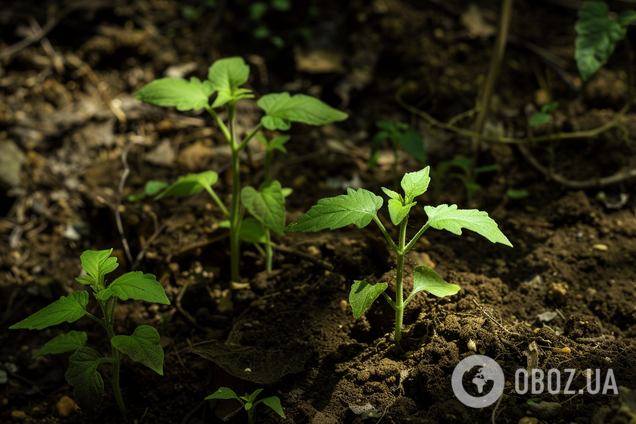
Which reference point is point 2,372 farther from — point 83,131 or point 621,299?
point 621,299

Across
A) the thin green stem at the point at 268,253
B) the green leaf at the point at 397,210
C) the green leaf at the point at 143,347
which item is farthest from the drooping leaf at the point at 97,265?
the green leaf at the point at 397,210

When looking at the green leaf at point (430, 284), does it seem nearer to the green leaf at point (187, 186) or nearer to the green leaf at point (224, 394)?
the green leaf at point (224, 394)

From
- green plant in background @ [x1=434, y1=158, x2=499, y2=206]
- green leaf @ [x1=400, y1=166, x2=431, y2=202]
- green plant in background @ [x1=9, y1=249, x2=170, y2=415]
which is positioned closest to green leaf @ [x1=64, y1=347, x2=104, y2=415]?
green plant in background @ [x1=9, y1=249, x2=170, y2=415]

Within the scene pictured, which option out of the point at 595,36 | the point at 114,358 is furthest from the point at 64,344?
the point at 595,36

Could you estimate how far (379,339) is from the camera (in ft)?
6.25

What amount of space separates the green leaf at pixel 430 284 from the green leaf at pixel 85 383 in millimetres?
1088

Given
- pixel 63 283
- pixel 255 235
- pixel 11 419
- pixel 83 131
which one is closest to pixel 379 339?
pixel 255 235

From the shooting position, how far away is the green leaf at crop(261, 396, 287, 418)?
65.4 inches

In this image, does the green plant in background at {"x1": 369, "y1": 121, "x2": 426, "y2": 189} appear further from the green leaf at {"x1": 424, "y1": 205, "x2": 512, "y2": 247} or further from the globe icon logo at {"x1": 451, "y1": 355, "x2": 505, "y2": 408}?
the globe icon logo at {"x1": 451, "y1": 355, "x2": 505, "y2": 408}

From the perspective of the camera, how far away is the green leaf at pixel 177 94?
1978 mm

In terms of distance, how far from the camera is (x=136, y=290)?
1604 mm

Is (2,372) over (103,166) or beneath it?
beneath

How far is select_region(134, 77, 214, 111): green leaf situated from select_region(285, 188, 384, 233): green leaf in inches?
26.5

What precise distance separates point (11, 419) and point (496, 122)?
296 centimetres
